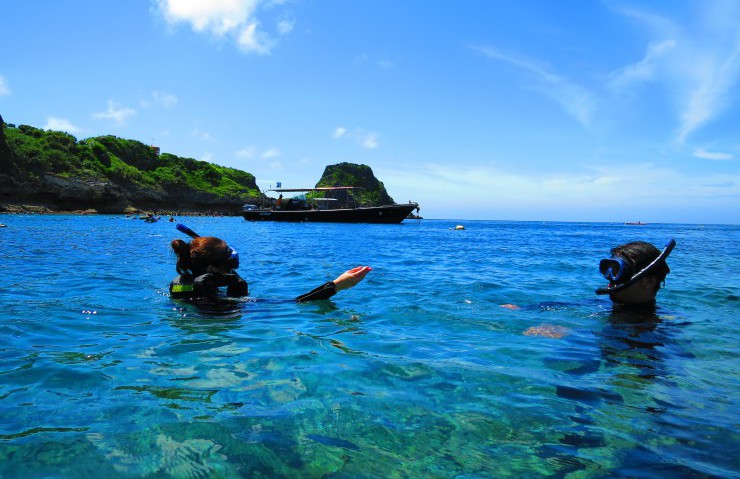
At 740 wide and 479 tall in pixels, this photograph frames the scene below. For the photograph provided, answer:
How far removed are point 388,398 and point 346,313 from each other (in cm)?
292

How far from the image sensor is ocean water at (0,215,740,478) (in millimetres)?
2074

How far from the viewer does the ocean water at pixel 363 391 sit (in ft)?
6.81

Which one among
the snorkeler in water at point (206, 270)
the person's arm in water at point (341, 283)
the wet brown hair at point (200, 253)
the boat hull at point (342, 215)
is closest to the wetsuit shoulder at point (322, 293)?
the person's arm in water at point (341, 283)

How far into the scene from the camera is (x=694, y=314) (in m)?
5.90

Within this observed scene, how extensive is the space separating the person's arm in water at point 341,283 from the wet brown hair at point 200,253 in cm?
129

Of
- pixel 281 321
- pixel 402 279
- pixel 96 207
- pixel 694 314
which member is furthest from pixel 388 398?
pixel 96 207

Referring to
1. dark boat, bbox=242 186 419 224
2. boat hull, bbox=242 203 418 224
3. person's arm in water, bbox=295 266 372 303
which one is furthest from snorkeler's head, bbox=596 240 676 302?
boat hull, bbox=242 203 418 224

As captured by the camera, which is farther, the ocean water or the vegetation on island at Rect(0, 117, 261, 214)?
the vegetation on island at Rect(0, 117, 261, 214)

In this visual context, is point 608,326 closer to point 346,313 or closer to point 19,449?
point 346,313

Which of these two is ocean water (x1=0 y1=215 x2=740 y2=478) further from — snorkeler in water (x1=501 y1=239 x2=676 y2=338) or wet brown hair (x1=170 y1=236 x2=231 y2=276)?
wet brown hair (x1=170 y1=236 x2=231 y2=276)

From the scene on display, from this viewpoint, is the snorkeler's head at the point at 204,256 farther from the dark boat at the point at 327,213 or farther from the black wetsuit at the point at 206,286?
the dark boat at the point at 327,213

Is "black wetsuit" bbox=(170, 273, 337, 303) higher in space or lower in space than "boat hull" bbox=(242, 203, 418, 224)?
lower

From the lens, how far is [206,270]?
5184mm

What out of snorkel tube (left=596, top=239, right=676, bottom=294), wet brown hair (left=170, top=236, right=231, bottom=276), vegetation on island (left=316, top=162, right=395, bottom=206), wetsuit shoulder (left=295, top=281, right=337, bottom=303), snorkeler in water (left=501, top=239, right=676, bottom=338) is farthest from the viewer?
vegetation on island (left=316, top=162, right=395, bottom=206)
